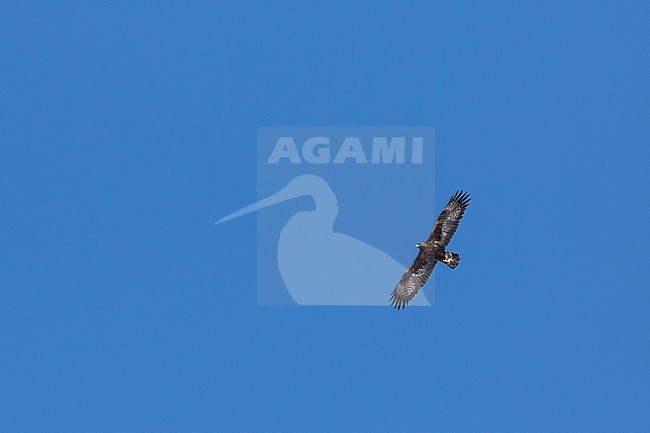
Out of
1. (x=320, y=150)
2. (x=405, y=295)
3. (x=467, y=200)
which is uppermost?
(x=320, y=150)

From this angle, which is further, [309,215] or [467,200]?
[309,215]

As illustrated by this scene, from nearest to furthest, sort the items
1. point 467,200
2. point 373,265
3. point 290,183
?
1. point 467,200
2. point 373,265
3. point 290,183

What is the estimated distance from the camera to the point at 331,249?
6081 cm

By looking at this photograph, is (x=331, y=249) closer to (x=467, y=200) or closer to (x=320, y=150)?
(x=320, y=150)

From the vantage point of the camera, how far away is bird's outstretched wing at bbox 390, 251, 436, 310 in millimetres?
48688

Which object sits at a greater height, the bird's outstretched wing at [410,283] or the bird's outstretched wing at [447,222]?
the bird's outstretched wing at [447,222]

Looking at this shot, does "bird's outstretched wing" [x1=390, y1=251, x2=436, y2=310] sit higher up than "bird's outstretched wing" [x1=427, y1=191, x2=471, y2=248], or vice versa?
"bird's outstretched wing" [x1=427, y1=191, x2=471, y2=248]

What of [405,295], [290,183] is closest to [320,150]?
[290,183]

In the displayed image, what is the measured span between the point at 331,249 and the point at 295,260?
2116 millimetres

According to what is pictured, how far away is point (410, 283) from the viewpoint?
4900 cm

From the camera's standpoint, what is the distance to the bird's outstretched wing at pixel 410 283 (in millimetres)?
48688

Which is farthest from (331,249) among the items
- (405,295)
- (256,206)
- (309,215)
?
(405,295)

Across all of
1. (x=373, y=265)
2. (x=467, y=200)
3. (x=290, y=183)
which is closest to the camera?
(x=467, y=200)

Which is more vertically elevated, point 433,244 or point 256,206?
point 256,206
